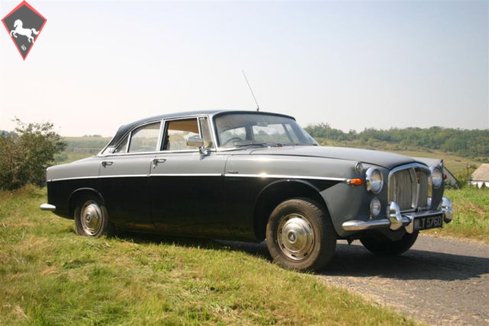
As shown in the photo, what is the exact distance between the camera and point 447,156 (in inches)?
4240

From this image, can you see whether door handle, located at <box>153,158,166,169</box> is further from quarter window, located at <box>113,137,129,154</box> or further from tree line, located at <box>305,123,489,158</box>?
tree line, located at <box>305,123,489,158</box>

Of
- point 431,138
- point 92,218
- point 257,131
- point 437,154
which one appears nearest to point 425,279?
point 257,131

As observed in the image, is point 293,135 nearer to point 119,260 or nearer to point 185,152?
point 185,152

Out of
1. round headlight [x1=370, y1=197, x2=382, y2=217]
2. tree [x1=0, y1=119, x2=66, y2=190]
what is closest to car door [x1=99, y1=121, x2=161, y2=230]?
round headlight [x1=370, y1=197, x2=382, y2=217]

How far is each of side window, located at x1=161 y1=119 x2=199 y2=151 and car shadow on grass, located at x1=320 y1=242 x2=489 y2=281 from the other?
2271 millimetres

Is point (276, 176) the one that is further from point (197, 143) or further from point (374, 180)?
point (197, 143)

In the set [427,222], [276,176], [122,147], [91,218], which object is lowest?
[91,218]

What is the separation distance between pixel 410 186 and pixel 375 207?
76cm

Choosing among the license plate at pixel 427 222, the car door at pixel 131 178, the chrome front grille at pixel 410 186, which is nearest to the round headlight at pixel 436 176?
the chrome front grille at pixel 410 186

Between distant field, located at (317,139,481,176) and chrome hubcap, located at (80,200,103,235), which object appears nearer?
chrome hubcap, located at (80,200,103,235)

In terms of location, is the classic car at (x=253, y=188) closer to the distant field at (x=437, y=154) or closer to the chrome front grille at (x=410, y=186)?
the chrome front grille at (x=410, y=186)

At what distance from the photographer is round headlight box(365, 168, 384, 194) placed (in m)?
4.90

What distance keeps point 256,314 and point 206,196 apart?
8.19ft

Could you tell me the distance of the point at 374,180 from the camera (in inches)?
195
